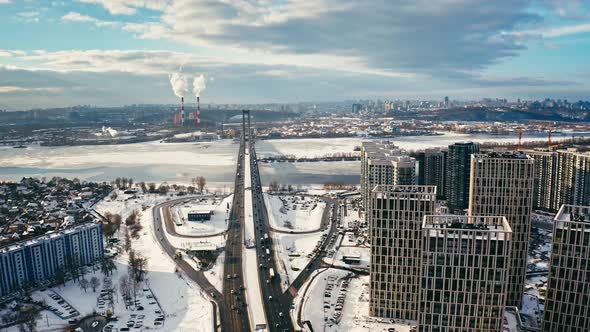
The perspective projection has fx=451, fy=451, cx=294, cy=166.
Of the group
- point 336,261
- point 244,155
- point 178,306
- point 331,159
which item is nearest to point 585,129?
point 331,159

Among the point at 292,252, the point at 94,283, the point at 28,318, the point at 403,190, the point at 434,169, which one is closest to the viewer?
the point at 403,190

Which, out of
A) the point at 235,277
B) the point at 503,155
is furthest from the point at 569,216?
the point at 235,277

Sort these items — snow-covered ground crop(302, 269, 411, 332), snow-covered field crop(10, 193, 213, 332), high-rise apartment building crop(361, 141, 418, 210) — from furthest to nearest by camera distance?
high-rise apartment building crop(361, 141, 418, 210)
snow-covered field crop(10, 193, 213, 332)
snow-covered ground crop(302, 269, 411, 332)

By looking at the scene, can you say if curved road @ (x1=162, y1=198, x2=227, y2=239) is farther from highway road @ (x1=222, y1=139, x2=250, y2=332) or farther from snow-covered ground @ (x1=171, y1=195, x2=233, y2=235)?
highway road @ (x1=222, y1=139, x2=250, y2=332)

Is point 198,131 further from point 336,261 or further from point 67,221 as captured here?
point 336,261

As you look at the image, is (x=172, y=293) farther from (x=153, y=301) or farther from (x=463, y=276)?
(x=463, y=276)

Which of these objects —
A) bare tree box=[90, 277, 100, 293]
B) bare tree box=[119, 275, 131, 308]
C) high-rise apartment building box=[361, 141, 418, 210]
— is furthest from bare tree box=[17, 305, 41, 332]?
high-rise apartment building box=[361, 141, 418, 210]
